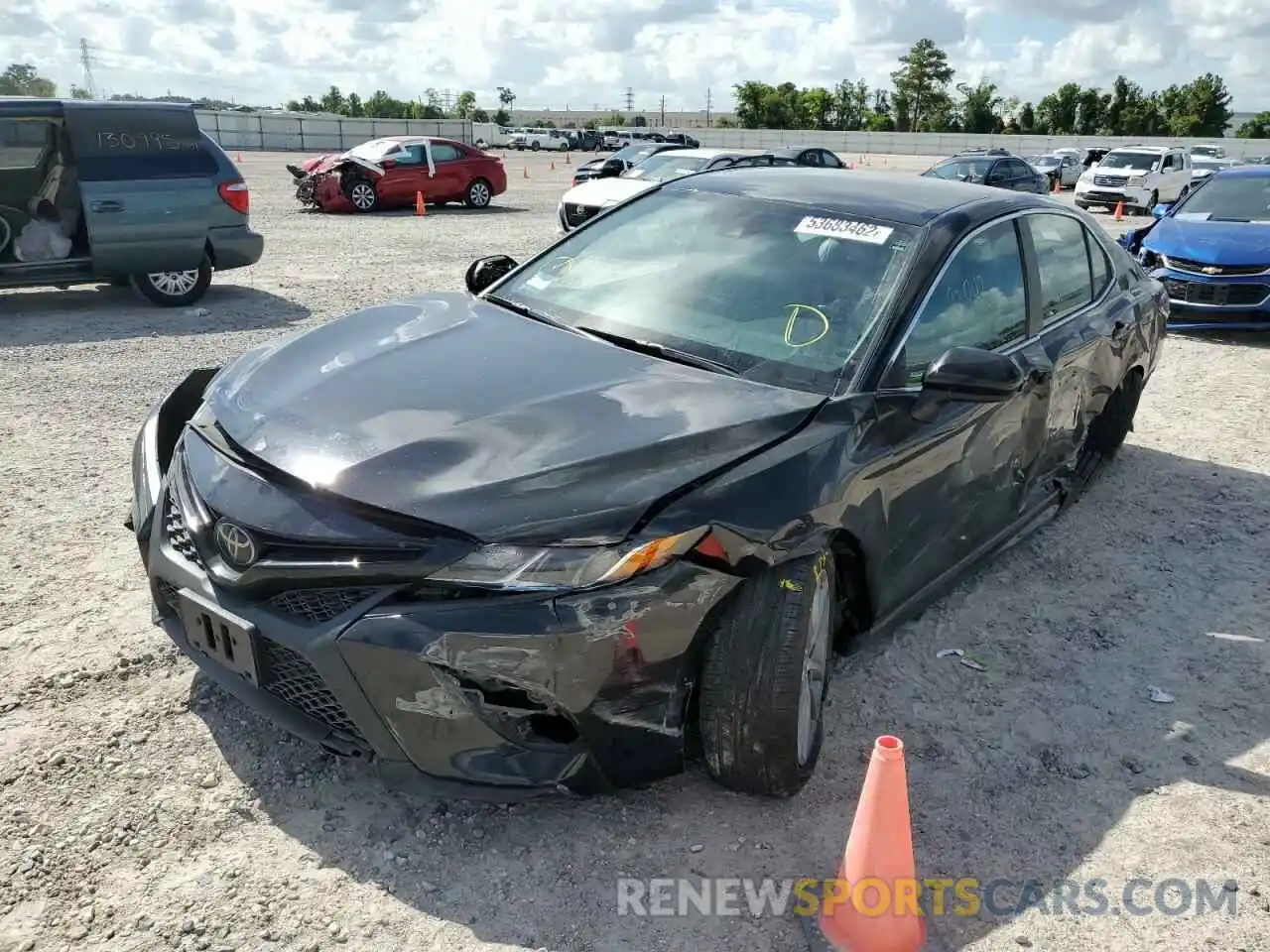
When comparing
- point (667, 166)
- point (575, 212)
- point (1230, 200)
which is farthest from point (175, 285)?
point (1230, 200)

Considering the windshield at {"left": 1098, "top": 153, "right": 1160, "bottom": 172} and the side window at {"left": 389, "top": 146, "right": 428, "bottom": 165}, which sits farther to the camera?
the windshield at {"left": 1098, "top": 153, "right": 1160, "bottom": 172}

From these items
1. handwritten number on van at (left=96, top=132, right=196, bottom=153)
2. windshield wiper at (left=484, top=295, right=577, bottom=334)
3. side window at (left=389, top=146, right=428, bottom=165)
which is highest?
handwritten number on van at (left=96, top=132, right=196, bottom=153)

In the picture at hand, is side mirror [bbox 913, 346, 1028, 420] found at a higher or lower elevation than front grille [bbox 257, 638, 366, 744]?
higher

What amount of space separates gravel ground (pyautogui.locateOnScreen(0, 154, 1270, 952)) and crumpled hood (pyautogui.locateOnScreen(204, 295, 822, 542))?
909mm

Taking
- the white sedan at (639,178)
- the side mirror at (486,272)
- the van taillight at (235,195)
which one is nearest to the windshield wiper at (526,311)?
the side mirror at (486,272)

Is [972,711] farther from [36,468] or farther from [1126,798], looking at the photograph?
[36,468]

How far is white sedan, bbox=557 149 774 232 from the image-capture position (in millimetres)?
15023

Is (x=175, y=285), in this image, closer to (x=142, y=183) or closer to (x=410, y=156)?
(x=142, y=183)

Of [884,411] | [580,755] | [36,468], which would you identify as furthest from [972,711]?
[36,468]

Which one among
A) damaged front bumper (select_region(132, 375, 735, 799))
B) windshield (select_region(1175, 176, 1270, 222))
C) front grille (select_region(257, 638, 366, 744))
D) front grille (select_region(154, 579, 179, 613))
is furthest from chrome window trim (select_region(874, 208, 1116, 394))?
windshield (select_region(1175, 176, 1270, 222))

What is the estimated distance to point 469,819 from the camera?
284 cm

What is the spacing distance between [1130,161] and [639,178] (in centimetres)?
1448

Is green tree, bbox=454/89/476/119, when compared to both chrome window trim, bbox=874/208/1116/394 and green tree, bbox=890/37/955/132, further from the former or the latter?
chrome window trim, bbox=874/208/1116/394

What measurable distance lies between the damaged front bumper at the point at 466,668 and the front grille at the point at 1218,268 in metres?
8.67
